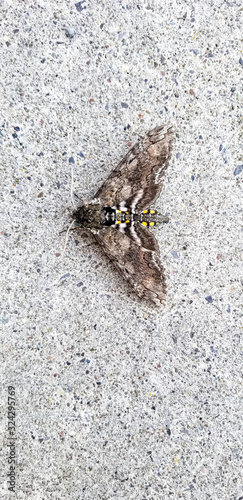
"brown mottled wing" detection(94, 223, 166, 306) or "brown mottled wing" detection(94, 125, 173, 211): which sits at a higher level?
"brown mottled wing" detection(94, 125, 173, 211)

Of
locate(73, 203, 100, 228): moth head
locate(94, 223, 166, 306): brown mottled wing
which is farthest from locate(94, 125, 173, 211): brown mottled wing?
locate(94, 223, 166, 306): brown mottled wing

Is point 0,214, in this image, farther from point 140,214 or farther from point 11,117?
point 140,214

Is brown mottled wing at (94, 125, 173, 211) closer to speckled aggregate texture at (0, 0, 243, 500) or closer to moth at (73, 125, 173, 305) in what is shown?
moth at (73, 125, 173, 305)

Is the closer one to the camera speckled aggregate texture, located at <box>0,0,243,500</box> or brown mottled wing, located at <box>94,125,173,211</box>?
brown mottled wing, located at <box>94,125,173,211</box>

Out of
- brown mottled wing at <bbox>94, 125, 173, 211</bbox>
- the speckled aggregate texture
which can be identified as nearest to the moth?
brown mottled wing at <bbox>94, 125, 173, 211</bbox>

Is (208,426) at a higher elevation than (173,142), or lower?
lower

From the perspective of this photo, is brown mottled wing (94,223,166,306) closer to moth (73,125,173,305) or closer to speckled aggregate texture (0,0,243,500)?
moth (73,125,173,305)

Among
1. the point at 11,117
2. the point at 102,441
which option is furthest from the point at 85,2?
the point at 102,441

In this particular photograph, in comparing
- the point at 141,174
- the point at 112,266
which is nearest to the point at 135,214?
the point at 141,174

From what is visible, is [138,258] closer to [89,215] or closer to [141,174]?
[89,215]
